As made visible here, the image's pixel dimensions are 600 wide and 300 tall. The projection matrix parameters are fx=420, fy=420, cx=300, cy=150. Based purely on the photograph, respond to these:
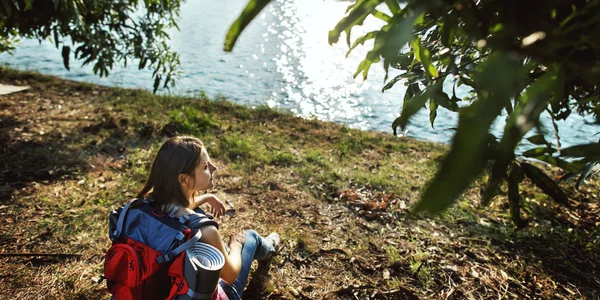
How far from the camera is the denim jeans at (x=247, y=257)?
6.75 ft

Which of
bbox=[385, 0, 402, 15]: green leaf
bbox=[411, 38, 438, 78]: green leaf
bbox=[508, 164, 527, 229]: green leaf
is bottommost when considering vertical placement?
bbox=[508, 164, 527, 229]: green leaf

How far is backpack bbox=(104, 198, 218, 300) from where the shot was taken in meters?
1.55

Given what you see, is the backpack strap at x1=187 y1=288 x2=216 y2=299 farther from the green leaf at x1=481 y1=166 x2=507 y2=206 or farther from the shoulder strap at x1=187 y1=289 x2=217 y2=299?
the green leaf at x1=481 y1=166 x2=507 y2=206

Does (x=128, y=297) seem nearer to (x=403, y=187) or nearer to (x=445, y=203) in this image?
(x=445, y=203)

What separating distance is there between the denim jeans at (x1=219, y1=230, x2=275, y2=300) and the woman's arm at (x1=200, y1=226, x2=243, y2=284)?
0.19 feet

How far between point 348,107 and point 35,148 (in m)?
5.50

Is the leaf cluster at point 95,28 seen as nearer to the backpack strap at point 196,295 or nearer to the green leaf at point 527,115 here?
the backpack strap at point 196,295

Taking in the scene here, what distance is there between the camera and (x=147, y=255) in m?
1.57

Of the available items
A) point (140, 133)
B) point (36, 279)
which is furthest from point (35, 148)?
point (36, 279)

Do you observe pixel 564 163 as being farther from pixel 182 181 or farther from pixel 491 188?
pixel 182 181

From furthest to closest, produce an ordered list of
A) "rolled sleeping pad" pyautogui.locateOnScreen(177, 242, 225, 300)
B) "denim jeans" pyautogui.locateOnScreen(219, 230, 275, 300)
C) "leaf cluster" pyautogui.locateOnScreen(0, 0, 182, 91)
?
"leaf cluster" pyautogui.locateOnScreen(0, 0, 182, 91)
"denim jeans" pyautogui.locateOnScreen(219, 230, 275, 300)
"rolled sleeping pad" pyautogui.locateOnScreen(177, 242, 225, 300)

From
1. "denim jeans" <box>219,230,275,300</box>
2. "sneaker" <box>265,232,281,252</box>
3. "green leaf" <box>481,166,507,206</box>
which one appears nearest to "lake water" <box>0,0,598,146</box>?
"sneaker" <box>265,232,281,252</box>

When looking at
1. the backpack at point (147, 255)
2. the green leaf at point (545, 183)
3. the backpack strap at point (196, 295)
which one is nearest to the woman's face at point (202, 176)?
the backpack at point (147, 255)

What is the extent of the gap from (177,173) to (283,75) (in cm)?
843
